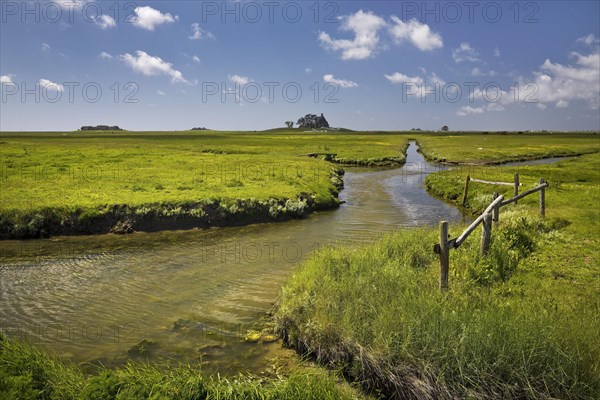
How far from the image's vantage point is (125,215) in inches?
992

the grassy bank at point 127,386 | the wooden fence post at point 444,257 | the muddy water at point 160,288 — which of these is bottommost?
the muddy water at point 160,288

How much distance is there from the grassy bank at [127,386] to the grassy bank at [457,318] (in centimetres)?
154

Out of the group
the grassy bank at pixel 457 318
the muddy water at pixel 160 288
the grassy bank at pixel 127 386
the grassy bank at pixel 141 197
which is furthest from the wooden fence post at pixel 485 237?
the grassy bank at pixel 141 197

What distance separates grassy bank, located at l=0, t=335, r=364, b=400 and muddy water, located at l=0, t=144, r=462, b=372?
7.34ft

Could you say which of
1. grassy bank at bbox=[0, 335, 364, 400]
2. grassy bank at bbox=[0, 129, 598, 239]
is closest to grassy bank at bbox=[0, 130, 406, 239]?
grassy bank at bbox=[0, 129, 598, 239]

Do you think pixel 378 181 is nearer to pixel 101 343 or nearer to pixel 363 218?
pixel 363 218

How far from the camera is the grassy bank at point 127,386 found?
700 cm

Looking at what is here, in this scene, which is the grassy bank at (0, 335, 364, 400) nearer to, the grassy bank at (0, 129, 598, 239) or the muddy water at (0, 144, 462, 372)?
the muddy water at (0, 144, 462, 372)

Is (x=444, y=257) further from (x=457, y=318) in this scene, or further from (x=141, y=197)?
(x=141, y=197)

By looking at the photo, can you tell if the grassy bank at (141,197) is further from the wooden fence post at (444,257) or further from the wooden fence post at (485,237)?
the wooden fence post at (444,257)

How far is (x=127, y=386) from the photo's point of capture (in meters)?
7.39

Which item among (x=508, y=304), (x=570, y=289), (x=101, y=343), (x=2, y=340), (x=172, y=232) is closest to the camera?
(x=2, y=340)

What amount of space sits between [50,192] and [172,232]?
1092 centimetres

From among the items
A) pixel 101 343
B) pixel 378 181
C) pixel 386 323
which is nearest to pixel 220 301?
pixel 101 343
